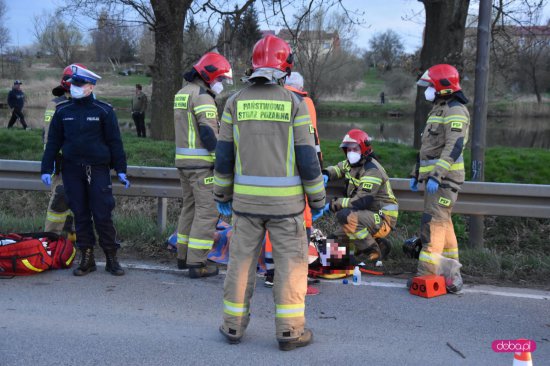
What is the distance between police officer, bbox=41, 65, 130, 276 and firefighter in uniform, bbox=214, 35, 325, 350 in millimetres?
2091

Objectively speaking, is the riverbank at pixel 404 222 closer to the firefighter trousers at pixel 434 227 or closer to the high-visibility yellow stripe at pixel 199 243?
the firefighter trousers at pixel 434 227

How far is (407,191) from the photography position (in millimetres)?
6773

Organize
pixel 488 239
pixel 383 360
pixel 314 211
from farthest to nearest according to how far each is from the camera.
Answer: pixel 488 239, pixel 314 211, pixel 383 360

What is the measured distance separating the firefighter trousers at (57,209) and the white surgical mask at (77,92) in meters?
1.21

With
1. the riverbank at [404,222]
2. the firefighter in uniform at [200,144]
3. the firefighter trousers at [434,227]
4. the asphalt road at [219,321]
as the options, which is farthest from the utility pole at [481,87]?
the firefighter in uniform at [200,144]

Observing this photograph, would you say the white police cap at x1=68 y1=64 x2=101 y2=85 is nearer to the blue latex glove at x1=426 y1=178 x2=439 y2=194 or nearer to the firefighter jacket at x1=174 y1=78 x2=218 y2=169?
the firefighter jacket at x1=174 y1=78 x2=218 y2=169

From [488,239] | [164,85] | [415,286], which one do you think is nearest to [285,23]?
[164,85]

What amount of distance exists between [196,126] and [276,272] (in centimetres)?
229

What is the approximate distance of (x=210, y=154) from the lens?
6031 mm

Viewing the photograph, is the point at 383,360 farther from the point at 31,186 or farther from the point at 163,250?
the point at 31,186

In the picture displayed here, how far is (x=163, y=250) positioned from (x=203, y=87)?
1941mm

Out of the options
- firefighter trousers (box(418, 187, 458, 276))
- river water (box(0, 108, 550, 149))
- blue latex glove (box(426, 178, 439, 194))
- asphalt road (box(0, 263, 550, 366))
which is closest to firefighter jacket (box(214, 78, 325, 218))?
asphalt road (box(0, 263, 550, 366))

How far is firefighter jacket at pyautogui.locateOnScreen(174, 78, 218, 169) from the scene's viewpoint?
5.93 m

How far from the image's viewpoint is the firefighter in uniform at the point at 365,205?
6.41 metres
